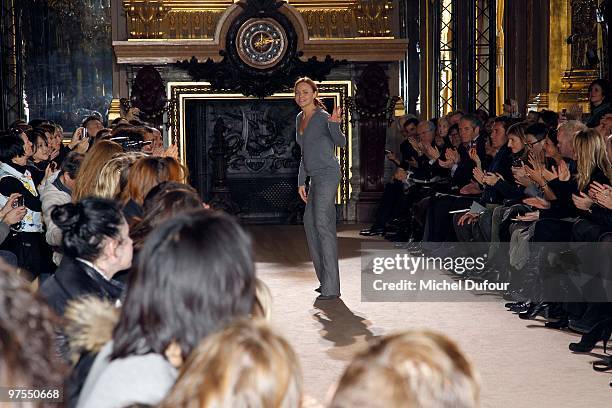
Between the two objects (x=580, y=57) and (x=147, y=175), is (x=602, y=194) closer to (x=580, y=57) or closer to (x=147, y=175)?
(x=147, y=175)

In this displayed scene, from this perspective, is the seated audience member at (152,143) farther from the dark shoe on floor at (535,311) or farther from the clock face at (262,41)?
the clock face at (262,41)

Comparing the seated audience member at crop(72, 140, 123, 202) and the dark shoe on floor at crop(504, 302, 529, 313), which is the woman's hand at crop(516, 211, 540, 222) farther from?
the seated audience member at crop(72, 140, 123, 202)

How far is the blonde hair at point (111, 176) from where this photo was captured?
5.70m

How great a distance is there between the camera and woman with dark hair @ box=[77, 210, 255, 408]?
7.43 ft

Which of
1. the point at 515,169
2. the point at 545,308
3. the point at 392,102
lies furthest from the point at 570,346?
the point at 392,102

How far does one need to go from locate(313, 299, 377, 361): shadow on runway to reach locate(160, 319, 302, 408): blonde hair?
15.6 ft

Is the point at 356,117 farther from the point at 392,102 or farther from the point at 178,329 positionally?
the point at 178,329

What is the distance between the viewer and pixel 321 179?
9039 millimetres

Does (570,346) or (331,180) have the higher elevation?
(331,180)

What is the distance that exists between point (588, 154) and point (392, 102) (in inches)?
358

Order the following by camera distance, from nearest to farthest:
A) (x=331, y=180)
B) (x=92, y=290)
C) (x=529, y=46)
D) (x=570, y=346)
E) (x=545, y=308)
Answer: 1. (x=92, y=290)
2. (x=570, y=346)
3. (x=545, y=308)
4. (x=331, y=180)
5. (x=529, y=46)

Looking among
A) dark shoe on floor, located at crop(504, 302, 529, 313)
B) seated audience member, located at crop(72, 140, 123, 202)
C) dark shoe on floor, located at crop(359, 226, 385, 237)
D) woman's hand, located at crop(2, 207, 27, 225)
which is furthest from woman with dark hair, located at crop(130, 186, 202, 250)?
dark shoe on floor, located at crop(359, 226, 385, 237)

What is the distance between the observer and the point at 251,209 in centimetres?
1722

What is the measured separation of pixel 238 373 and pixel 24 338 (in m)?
0.36
